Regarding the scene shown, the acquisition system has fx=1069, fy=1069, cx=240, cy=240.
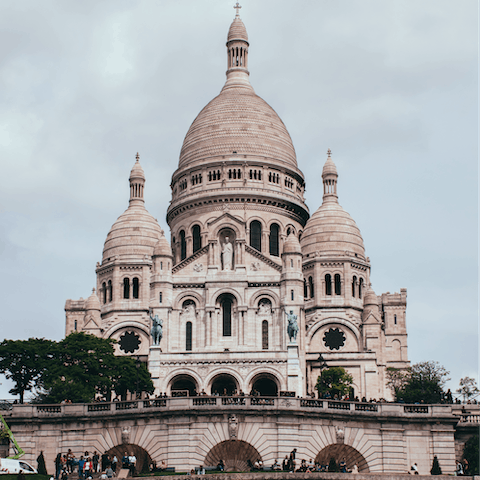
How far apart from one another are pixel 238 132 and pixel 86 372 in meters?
43.6

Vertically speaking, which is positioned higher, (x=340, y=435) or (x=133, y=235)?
(x=133, y=235)

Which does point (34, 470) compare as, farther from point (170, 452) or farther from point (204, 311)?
point (204, 311)

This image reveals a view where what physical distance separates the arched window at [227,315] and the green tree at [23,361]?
73.6ft

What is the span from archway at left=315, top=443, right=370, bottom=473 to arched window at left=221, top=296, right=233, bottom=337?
37.5 m

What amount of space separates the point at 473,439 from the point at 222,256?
4359 cm

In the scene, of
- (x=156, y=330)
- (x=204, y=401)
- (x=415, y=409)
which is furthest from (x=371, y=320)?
(x=204, y=401)

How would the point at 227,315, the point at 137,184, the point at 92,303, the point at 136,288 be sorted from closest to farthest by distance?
the point at 227,315 < the point at 92,303 < the point at 136,288 < the point at 137,184

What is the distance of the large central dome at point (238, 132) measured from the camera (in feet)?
350

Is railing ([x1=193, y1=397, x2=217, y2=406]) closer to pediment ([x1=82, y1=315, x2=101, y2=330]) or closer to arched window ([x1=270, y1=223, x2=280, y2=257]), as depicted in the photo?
pediment ([x1=82, y1=315, x2=101, y2=330])

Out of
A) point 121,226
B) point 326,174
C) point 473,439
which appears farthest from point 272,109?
point 473,439

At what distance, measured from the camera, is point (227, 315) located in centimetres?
8981

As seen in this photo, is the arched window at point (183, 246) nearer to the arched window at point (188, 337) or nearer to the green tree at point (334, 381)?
the arched window at point (188, 337)

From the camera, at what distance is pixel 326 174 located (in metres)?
110

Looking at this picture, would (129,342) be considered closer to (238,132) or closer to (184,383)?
(184,383)
